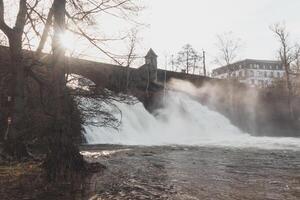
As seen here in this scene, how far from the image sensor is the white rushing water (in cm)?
2120

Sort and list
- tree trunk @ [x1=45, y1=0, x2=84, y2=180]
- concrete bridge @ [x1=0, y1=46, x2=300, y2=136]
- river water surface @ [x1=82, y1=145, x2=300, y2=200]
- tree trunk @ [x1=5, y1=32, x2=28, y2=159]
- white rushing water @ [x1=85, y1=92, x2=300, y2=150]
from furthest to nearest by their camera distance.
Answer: concrete bridge @ [x1=0, y1=46, x2=300, y2=136] → white rushing water @ [x1=85, y1=92, x2=300, y2=150] → tree trunk @ [x1=5, y1=32, x2=28, y2=159] → tree trunk @ [x1=45, y1=0, x2=84, y2=180] → river water surface @ [x1=82, y1=145, x2=300, y2=200]

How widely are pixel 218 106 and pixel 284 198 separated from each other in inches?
1446

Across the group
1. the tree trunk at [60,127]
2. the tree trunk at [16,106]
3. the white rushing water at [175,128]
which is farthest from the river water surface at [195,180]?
the white rushing water at [175,128]

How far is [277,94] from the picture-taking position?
46375mm

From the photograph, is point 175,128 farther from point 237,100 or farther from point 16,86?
point 16,86

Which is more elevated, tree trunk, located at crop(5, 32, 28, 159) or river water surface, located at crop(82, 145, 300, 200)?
tree trunk, located at crop(5, 32, 28, 159)

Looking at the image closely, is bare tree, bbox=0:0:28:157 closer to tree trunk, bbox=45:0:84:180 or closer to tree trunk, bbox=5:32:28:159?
tree trunk, bbox=5:32:28:159

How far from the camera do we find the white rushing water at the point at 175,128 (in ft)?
69.5

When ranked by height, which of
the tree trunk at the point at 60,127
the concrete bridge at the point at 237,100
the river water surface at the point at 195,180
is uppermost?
the concrete bridge at the point at 237,100

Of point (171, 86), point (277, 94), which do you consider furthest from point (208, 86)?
point (277, 94)

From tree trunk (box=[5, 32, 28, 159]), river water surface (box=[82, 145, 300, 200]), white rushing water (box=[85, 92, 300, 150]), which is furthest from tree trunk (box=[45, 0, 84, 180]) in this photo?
white rushing water (box=[85, 92, 300, 150])

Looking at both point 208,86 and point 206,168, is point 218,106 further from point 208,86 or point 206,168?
point 206,168

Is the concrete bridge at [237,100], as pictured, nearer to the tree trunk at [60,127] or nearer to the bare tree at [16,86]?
the bare tree at [16,86]

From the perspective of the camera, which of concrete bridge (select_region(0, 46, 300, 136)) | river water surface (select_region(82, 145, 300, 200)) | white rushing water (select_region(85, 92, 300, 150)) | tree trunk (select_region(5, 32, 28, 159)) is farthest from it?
concrete bridge (select_region(0, 46, 300, 136))
